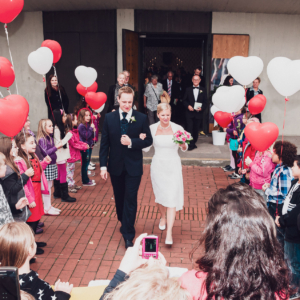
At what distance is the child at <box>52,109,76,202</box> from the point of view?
5.42 metres

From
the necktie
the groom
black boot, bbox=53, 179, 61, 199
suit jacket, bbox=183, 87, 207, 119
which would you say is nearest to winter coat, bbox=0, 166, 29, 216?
the groom

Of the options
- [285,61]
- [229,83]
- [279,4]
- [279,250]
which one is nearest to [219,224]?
[279,250]

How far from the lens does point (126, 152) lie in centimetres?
415

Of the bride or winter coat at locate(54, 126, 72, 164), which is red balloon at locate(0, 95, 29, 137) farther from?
winter coat at locate(54, 126, 72, 164)

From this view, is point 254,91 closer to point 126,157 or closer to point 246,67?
point 246,67

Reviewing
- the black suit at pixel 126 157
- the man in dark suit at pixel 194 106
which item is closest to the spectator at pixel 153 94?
the man in dark suit at pixel 194 106

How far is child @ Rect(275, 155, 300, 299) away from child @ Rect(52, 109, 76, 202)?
3.45 metres

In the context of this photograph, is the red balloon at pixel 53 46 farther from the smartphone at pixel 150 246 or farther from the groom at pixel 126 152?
the smartphone at pixel 150 246

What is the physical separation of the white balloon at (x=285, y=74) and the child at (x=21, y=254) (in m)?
3.17

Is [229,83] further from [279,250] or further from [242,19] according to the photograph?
[279,250]

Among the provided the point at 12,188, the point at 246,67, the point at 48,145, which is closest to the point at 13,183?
the point at 12,188

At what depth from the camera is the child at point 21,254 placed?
81.6 inches

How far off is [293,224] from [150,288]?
2.28 metres

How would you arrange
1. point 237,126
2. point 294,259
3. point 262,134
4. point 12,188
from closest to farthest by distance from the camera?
1. point 294,259
2. point 12,188
3. point 262,134
4. point 237,126
